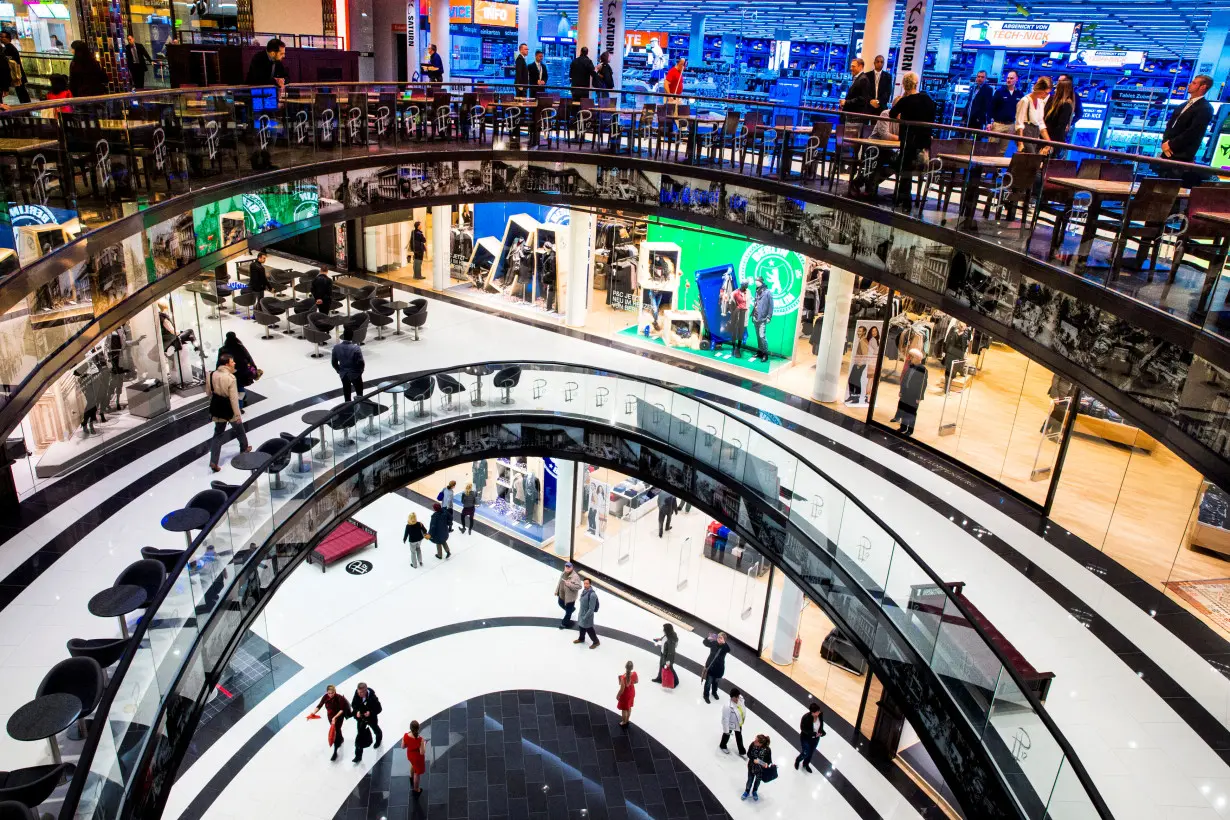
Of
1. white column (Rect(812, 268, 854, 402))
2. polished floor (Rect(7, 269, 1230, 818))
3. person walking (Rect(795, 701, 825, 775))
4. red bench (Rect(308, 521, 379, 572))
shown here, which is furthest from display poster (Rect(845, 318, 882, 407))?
red bench (Rect(308, 521, 379, 572))

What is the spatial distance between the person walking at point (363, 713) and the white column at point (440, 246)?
41.4ft

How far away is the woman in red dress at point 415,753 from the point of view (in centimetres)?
1028

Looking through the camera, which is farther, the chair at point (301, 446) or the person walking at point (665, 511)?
the person walking at point (665, 511)

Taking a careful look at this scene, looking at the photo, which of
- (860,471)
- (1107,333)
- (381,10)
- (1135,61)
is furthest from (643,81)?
(1107,333)

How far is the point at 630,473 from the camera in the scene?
1402 centimetres

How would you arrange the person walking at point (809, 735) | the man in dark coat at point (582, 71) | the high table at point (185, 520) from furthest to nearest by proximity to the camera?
the man in dark coat at point (582, 71)
the person walking at point (809, 735)
the high table at point (185, 520)

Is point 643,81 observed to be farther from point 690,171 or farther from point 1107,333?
point 1107,333

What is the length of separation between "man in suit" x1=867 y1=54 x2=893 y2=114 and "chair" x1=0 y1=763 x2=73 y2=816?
13.1 meters

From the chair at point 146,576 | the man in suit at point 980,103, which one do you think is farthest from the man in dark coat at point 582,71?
the chair at point 146,576

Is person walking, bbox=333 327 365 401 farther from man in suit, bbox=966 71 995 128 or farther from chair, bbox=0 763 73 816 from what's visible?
man in suit, bbox=966 71 995 128

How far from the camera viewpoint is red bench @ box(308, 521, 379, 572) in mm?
14539

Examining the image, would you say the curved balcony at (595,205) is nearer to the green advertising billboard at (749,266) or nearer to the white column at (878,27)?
the green advertising billboard at (749,266)

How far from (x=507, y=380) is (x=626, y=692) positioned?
208 inches

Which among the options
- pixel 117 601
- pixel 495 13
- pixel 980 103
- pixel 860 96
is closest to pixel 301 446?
pixel 117 601
